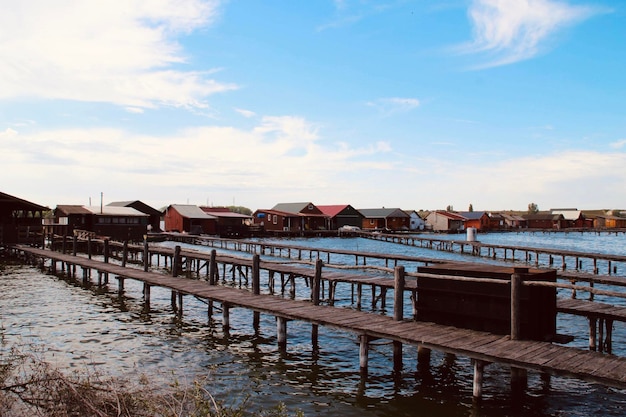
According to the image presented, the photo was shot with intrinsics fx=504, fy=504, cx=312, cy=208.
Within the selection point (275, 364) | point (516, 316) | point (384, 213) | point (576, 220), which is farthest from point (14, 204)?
point (576, 220)

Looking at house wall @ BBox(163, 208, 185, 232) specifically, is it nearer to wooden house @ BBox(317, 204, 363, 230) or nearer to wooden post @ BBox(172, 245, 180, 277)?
wooden house @ BBox(317, 204, 363, 230)

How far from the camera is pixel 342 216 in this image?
10762cm

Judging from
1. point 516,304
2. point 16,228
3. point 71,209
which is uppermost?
point 71,209

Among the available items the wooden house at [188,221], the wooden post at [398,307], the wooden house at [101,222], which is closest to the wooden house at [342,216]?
the wooden house at [188,221]

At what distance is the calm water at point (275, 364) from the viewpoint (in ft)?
35.9

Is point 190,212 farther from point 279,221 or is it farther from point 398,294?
point 398,294

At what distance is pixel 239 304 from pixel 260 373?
333 centimetres

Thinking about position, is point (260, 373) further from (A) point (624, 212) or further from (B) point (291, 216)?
(A) point (624, 212)

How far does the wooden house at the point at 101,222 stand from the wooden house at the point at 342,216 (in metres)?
48.9

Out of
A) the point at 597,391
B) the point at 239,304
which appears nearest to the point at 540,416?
the point at 597,391

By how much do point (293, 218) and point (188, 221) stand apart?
71.4ft

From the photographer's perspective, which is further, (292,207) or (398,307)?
(292,207)

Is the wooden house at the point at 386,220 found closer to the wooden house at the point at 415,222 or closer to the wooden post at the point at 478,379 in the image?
the wooden house at the point at 415,222

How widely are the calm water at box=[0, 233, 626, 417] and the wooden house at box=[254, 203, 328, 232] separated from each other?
253 feet
